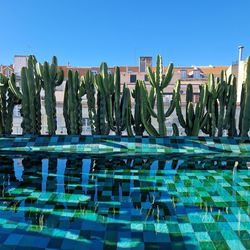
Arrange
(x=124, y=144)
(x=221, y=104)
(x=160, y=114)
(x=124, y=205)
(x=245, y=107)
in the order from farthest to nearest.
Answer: (x=160, y=114) < (x=221, y=104) < (x=245, y=107) < (x=124, y=144) < (x=124, y=205)

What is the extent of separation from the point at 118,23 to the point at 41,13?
585cm

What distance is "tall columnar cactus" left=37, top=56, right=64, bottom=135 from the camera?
246 inches

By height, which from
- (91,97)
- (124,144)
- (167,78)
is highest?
(167,78)

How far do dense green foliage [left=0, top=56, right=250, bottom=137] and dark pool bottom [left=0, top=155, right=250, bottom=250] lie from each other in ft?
4.50

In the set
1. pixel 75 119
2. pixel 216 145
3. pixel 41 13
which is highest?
pixel 41 13

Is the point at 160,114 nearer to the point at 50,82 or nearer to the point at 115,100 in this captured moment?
the point at 115,100

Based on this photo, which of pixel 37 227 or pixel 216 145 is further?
pixel 216 145

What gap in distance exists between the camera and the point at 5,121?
21.5ft

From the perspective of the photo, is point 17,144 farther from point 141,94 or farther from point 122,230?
point 122,230

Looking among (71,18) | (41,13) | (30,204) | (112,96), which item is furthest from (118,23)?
(30,204)

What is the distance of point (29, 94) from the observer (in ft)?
20.6

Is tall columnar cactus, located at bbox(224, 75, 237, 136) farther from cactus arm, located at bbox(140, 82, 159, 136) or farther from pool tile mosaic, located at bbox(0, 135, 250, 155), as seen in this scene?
cactus arm, located at bbox(140, 82, 159, 136)

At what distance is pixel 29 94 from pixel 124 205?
401cm

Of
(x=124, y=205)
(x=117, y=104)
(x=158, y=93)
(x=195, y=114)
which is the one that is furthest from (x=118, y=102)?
(x=124, y=205)
